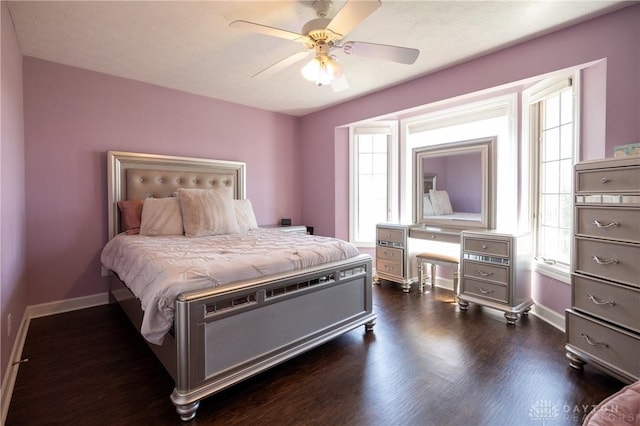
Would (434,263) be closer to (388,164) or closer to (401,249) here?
(401,249)

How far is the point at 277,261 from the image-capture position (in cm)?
202

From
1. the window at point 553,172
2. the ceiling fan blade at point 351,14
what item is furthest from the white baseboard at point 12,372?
the window at point 553,172

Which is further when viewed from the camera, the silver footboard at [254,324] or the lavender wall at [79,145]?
the lavender wall at [79,145]

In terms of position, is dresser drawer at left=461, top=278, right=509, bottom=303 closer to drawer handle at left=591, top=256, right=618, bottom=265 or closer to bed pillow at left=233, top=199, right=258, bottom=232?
drawer handle at left=591, top=256, right=618, bottom=265

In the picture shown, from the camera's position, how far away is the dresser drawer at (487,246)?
9.29 feet

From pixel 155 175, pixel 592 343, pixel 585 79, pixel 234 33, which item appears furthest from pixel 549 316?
pixel 155 175

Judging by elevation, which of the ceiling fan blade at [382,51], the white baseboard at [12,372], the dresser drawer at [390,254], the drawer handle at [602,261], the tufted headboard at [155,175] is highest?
the ceiling fan blade at [382,51]

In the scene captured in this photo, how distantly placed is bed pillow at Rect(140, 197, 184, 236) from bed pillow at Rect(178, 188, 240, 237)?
0.10 metres

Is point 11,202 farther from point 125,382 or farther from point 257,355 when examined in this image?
point 257,355

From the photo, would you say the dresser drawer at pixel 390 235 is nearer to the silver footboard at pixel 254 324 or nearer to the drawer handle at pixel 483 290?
the drawer handle at pixel 483 290

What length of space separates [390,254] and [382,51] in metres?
2.44

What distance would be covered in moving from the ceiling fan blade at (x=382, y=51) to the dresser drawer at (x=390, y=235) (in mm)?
2104

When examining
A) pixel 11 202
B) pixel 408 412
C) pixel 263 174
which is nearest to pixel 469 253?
pixel 408 412

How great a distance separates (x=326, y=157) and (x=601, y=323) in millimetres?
3465
